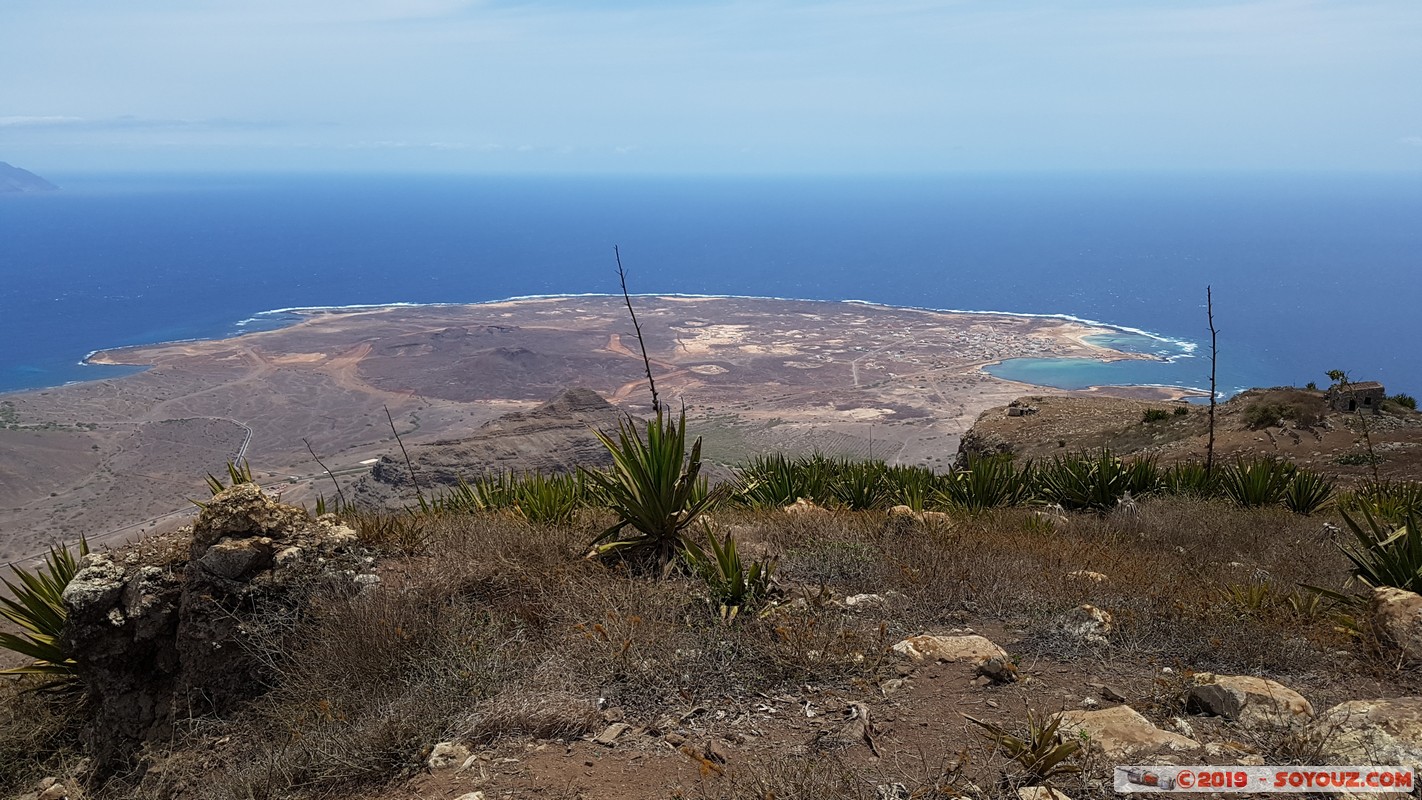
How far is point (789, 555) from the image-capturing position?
21.4ft

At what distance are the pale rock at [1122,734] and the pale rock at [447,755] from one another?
8.50ft

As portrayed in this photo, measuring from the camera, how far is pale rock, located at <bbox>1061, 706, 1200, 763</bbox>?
3443 millimetres

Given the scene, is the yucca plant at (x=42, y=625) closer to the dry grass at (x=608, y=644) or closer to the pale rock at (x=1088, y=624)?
the dry grass at (x=608, y=644)

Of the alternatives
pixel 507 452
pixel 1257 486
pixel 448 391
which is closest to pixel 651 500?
pixel 1257 486

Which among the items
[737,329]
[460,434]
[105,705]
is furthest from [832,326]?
[105,705]

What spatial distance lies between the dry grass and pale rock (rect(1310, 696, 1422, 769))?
0.23 meters

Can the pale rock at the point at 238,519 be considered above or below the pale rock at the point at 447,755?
above

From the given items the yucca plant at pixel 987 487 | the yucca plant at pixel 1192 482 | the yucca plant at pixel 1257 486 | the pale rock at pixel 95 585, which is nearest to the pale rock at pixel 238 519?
the pale rock at pixel 95 585

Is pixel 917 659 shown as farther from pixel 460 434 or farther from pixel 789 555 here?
pixel 460 434

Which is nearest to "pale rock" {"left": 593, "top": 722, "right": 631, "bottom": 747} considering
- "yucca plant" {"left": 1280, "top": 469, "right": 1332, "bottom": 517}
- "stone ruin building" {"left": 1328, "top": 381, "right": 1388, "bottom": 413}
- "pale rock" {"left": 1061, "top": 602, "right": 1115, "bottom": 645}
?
"pale rock" {"left": 1061, "top": 602, "right": 1115, "bottom": 645}

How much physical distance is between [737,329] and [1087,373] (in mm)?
33349

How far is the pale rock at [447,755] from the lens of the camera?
3805 mm

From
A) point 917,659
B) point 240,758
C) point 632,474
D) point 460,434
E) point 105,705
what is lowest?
point 460,434

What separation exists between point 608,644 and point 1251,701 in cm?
305
